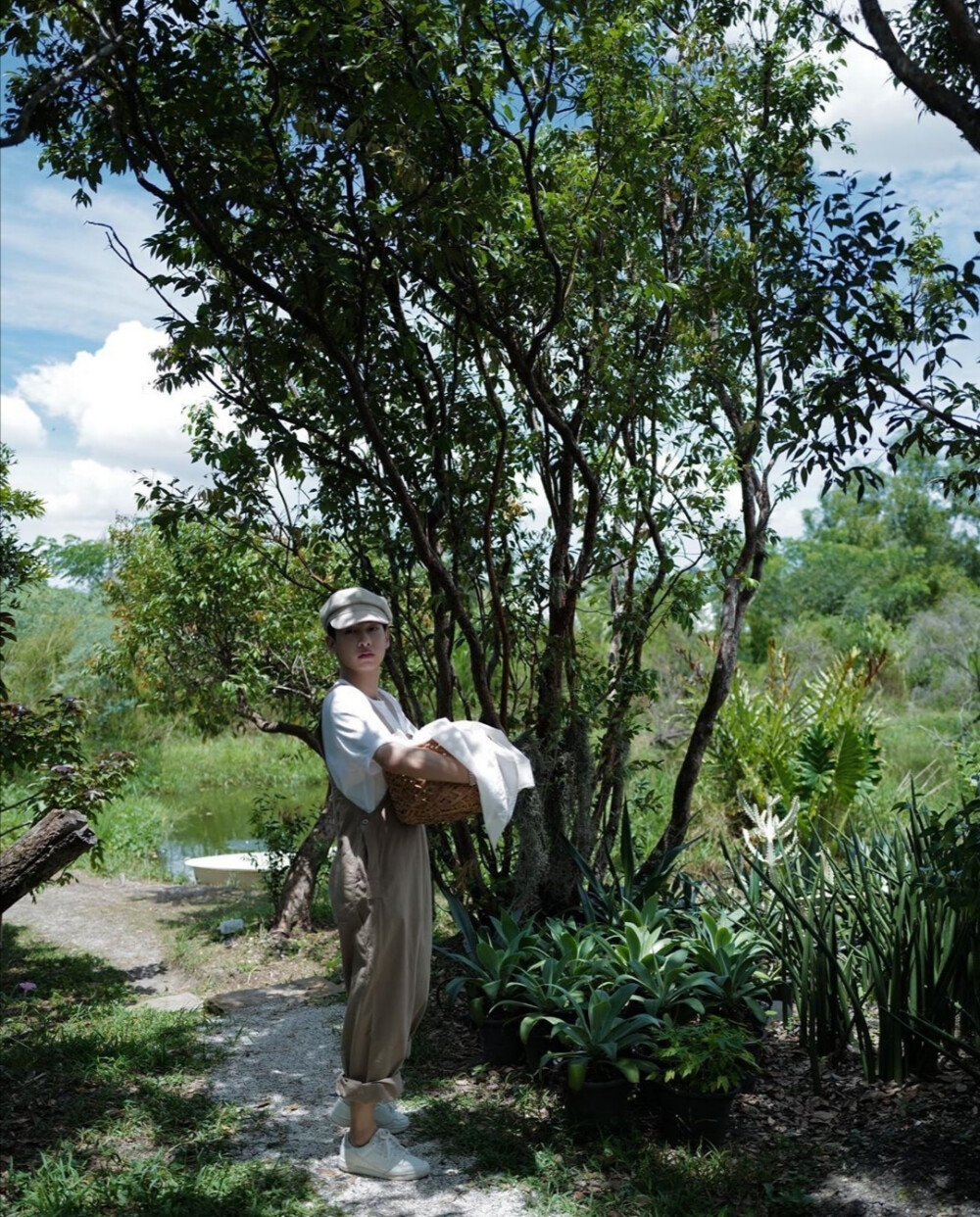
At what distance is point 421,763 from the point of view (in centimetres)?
326

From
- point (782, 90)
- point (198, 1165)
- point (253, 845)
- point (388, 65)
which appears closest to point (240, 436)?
point (388, 65)

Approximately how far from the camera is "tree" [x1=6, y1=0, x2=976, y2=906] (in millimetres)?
4031

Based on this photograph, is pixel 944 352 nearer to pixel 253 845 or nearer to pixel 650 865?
pixel 650 865

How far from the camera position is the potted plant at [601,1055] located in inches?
151

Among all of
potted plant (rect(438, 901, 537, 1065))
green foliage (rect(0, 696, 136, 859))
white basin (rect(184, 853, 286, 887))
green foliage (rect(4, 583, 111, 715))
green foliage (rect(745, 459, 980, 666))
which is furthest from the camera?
green foliage (rect(745, 459, 980, 666))

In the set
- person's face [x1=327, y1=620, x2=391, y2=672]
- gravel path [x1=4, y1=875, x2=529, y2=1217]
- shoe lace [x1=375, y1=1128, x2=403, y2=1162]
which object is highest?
person's face [x1=327, y1=620, x2=391, y2=672]

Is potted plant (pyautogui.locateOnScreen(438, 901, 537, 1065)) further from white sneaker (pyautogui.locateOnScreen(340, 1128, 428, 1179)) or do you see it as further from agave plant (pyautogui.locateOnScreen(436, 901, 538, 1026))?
white sneaker (pyautogui.locateOnScreen(340, 1128, 428, 1179))

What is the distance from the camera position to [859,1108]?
13.2ft

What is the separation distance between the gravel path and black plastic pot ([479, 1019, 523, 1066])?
0.59 metres

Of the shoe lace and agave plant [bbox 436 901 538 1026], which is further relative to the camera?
agave plant [bbox 436 901 538 1026]

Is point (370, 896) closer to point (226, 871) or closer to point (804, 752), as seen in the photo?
point (804, 752)

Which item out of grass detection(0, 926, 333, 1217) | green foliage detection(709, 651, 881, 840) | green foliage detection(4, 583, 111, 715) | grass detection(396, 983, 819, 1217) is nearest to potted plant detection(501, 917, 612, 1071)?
grass detection(396, 983, 819, 1217)

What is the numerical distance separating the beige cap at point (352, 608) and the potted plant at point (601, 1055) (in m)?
1.56

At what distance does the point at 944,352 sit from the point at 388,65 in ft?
6.81
